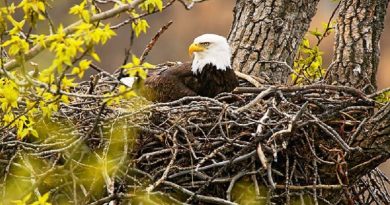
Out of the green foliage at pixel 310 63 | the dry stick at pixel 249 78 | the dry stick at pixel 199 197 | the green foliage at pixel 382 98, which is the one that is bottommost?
the dry stick at pixel 199 197

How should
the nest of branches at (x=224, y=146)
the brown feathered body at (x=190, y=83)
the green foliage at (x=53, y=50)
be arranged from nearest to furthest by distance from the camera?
the green foliage at (x=53, y=50) → the nest of branches at (x=224, y=146) → the brown feathered body at (x=190, y=83)

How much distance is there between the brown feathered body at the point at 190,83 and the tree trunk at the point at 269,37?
1.41 ft

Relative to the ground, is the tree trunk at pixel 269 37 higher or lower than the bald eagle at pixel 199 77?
higher

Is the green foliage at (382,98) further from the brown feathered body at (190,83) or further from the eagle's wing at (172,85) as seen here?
the eagle's wing at (172,85)

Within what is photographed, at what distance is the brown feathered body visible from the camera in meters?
4.81

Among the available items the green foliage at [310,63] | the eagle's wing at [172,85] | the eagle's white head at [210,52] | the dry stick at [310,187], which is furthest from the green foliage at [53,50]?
the green foliage at [310,63]

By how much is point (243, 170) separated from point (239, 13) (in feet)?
5.80

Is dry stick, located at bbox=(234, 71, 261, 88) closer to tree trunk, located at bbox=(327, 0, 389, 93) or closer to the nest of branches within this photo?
tree trunk, located at bbox=(327, 0, 389, 93)

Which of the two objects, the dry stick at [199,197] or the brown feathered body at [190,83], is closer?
the dry stick at [199,197]

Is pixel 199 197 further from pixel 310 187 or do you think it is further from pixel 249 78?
pixel 249 78

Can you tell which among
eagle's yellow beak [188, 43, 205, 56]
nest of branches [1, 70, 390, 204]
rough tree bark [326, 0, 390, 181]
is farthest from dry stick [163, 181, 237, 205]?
eagle's yellow beak [188, 43, 205, 56]

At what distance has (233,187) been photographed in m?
3.98

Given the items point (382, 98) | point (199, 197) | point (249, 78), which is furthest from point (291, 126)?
point (249, 78)

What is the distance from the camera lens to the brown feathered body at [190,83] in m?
4.81
